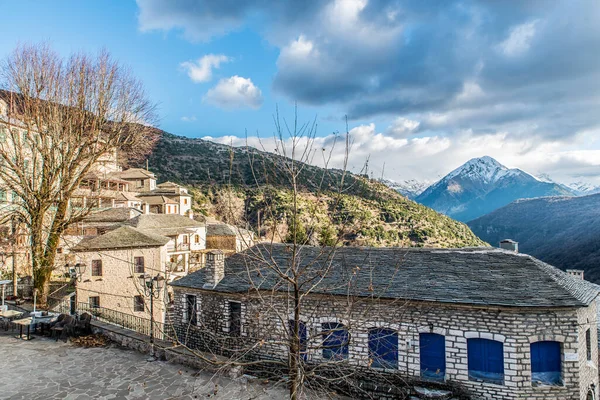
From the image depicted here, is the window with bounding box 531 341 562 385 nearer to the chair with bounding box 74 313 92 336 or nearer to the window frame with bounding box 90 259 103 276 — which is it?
the chair with bounding box 74 313 92 336

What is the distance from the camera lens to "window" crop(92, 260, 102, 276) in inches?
942

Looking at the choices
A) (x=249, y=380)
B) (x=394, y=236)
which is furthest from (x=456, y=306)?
(x=394, y=236)

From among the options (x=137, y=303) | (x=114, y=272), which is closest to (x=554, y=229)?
(x=137, y=303)

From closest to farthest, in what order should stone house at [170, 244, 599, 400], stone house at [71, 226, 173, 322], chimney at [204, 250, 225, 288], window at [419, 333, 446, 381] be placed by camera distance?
stone house at [170, 244, 599, 400] → window at [419, 333, 446, 381] → chimney at [204, 250, 225, 288] → stone house at [71, 226, 173, 322]

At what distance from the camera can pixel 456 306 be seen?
1090cm

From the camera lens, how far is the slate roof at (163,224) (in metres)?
31.7

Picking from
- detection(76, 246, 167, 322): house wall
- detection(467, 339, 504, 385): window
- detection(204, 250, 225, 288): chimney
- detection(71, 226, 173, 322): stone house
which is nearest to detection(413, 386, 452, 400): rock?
detection(467, 339, 504, 385): window

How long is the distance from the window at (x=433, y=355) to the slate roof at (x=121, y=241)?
20236 millimetres

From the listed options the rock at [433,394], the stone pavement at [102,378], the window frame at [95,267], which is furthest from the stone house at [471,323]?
the window frame at [95,267]

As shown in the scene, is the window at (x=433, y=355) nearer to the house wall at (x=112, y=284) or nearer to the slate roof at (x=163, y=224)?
the house wall at (x=112, y=284)

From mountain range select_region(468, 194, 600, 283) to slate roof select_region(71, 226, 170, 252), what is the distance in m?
52.9

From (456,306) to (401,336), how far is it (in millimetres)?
2036

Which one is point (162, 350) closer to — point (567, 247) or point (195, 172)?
point (195, 172)

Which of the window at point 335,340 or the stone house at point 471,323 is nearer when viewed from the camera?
the window at point 335,340
